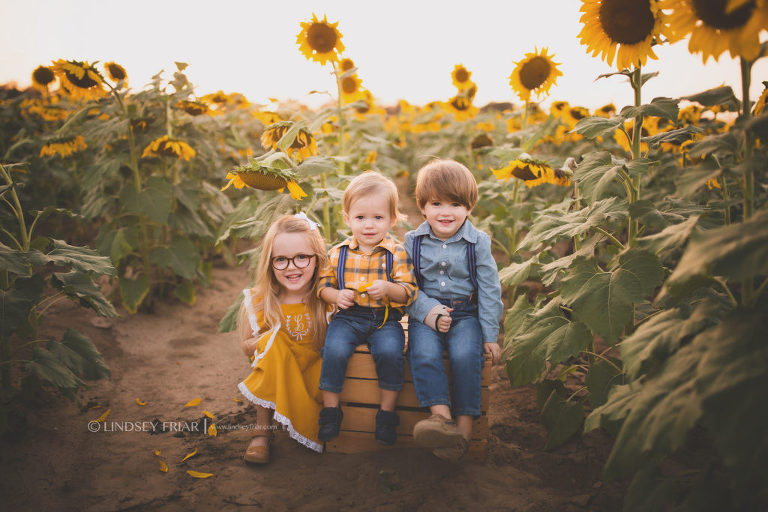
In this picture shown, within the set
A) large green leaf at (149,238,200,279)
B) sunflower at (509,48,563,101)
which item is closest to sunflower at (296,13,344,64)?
sunflower at (509,48,563,101)

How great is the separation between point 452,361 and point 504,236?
236 cm

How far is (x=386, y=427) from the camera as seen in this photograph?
2.45 metres

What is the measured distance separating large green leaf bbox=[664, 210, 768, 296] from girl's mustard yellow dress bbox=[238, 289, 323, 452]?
188cm

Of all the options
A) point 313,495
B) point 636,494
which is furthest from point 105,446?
point 636,494

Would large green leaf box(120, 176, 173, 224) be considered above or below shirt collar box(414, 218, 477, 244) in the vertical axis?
above

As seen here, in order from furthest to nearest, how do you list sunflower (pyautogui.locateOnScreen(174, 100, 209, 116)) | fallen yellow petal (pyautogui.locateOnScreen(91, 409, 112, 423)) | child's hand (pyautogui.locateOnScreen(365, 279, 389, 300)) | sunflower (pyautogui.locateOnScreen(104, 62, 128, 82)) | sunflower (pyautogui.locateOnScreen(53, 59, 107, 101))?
sunflower (pyautogui.locateOnScreen(104, 62, 128, 82)), sunflower (pyautogui.locateOnScreen(174, 100, 209, 116)), sunflower (pyautogui.locateOnScreen(53, 59, 107, 101)), fallen yellow petal (pyautogui.locateOnScreen(91, 409, 112, 423)), child's hand (pyautogui.locateOnScreen(365, 279, 389, 300))

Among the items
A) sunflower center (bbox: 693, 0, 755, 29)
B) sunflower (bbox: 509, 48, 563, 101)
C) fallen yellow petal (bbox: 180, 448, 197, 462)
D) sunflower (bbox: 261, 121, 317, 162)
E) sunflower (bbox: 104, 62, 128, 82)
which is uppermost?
sunflower (bbox: 104, 62, 128, 82)

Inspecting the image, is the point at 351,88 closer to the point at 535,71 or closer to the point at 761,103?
the point at 535,71

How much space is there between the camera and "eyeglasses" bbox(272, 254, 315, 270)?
270cm

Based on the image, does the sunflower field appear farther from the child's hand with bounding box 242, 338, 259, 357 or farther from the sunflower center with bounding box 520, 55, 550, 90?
the child's hand with bounding box 242, 338, 259, 357

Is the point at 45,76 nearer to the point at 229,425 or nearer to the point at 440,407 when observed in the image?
the point at 229,425

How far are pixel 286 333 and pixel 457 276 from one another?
3.24 ft

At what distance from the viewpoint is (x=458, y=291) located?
2633mm

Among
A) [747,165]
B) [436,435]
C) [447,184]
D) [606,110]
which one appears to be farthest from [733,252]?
[606,110]
